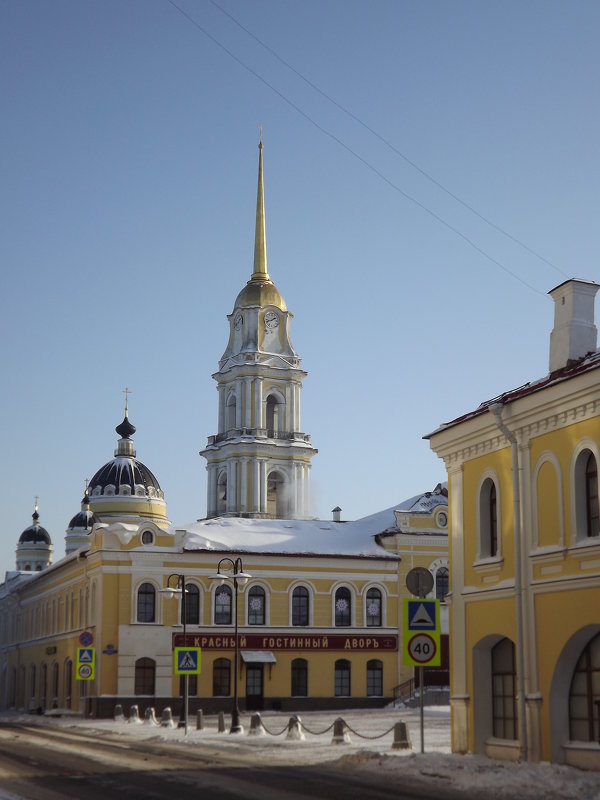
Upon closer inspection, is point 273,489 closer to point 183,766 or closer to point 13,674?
point 13,674

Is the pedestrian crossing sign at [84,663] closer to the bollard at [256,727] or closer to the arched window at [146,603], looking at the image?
the bollard at [256,727]

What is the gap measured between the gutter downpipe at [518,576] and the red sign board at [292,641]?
34455 millimetres

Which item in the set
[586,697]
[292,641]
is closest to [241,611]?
[292,641]

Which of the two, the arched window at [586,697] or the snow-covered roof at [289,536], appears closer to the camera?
the arched window at [586,697]

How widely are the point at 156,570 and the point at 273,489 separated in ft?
87.1

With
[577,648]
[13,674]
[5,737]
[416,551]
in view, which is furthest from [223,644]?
[577,648]

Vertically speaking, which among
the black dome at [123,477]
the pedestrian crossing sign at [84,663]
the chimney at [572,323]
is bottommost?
the pedestrian crossing sign at [84,663]

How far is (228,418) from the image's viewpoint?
81250mm

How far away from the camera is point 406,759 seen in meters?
21.7

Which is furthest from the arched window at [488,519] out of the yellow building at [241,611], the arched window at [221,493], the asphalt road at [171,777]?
the arched window at [221,493]

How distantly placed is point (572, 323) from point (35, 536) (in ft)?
331

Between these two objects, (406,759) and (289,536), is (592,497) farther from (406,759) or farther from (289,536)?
(289,536)

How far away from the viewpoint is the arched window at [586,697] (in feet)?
66.9

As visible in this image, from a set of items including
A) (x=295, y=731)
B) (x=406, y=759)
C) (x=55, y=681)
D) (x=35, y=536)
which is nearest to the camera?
(x=406, y=759)
